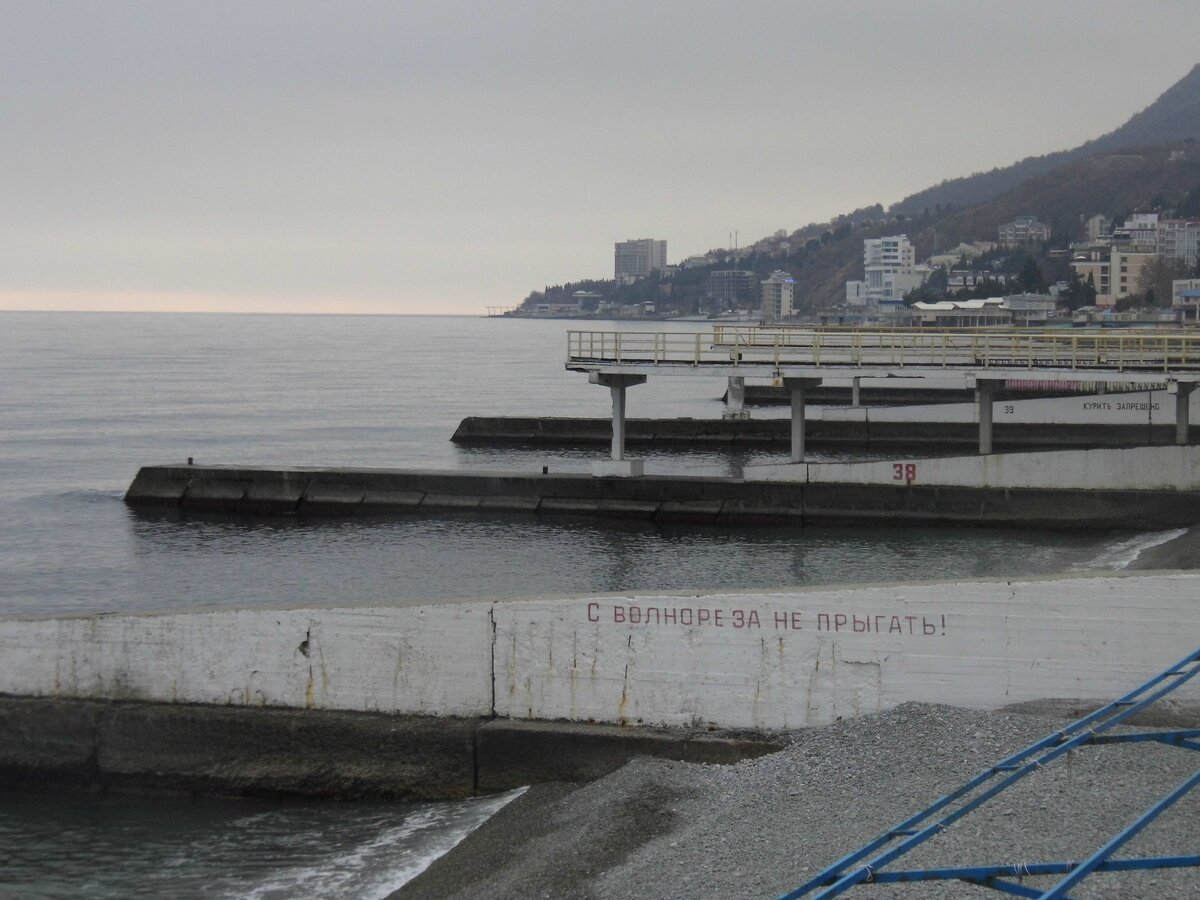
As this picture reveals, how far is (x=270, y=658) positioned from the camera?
13.4m

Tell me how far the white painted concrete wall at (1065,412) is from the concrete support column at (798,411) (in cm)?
1282

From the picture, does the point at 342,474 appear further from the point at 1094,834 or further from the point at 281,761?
the point at 1094,834

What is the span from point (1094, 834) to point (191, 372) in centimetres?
12216

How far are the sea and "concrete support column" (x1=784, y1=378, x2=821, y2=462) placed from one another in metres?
4.82

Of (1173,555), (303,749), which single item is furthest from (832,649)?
(1173,555)

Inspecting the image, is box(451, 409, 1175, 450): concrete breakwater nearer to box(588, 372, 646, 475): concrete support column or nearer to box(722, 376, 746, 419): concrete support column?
box(722, 376, 746, 419): concrete support column

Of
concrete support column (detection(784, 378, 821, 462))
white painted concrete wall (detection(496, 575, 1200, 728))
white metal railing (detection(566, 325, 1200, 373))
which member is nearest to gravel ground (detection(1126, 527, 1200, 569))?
white metal railing (detection(566, 325, 1200, 373))

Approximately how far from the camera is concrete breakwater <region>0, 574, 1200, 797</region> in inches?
482

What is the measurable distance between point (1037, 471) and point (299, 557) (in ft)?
60.7

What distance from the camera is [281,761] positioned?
1327cm

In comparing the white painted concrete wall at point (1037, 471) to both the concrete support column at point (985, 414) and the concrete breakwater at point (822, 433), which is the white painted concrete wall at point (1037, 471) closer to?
the concrete support column at point (985, 414)

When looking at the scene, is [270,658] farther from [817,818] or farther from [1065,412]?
[1065,412]

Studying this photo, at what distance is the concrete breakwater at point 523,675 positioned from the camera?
12234 millimetres

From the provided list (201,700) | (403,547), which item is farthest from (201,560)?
(201,700)
